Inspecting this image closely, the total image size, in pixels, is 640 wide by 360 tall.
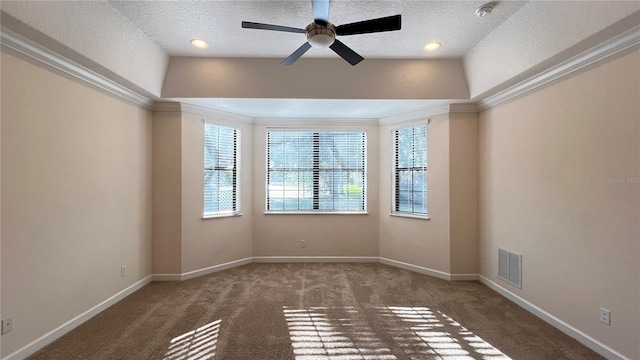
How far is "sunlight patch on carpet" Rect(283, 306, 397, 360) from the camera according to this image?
219 centimetres

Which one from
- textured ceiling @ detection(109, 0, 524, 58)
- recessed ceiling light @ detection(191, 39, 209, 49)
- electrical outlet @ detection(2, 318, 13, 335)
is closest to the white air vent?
textured ceiling @ detection(109, 0, 524, 58)

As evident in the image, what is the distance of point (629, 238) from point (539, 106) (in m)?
1.44

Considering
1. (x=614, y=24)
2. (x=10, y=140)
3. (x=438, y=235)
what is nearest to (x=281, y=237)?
(x=438, y=235)

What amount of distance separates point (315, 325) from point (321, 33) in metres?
2.66

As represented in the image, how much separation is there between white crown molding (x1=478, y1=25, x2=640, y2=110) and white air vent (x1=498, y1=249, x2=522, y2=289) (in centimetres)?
189

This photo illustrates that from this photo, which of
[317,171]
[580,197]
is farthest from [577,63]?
[317,171]

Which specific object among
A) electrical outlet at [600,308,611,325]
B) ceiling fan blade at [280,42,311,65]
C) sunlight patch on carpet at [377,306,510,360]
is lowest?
sunlight patch on carpet at [377,306,510,360]

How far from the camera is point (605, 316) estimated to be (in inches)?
85.0

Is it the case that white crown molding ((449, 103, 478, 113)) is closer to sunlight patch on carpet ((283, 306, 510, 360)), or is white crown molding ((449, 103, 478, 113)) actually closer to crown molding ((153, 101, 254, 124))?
sunlight patch on carpet ((283, 306, 510, 360))

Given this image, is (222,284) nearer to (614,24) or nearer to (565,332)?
(565,332)

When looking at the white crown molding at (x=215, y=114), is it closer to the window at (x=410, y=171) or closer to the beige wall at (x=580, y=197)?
the window at (x=410, y=171)

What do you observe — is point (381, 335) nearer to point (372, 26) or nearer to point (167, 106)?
point (372, 26)

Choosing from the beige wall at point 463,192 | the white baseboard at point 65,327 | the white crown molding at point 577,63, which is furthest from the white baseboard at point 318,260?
the white crown molding at point 577,63

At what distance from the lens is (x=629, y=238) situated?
2.02m
